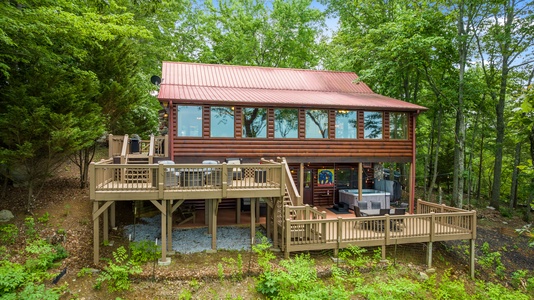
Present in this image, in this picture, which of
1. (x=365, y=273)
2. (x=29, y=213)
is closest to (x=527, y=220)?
(x=365, y=273)

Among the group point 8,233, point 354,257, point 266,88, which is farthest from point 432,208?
point 8,233

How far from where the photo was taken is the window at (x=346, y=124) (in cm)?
1238

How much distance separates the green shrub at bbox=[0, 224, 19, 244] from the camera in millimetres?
7592

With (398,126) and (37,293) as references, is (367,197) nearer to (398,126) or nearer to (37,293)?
(398,126)

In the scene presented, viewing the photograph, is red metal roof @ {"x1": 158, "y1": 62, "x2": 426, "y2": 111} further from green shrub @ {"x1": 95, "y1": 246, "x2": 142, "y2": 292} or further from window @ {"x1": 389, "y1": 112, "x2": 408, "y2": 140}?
green shrub @ {"x1": 95, "y1": 246, "x2": 142, "y2": 292}

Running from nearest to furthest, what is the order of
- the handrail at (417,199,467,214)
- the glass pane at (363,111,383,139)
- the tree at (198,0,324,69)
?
1. the handrail at (417,199,467,214)
2. the glass pane at (363,111,383,139)
3. the tree at (198,0,324,69)

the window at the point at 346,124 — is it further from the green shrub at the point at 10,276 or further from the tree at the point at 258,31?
the tree at the point at 258,31

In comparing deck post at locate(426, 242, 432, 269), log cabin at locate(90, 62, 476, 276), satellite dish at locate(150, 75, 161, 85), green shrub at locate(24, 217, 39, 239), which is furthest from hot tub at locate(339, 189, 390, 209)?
green shrub at locate(24, 217, 39, 239)

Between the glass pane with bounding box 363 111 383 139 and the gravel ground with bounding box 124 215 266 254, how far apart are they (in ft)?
20.7

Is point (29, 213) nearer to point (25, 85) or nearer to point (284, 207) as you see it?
point (25, 85)

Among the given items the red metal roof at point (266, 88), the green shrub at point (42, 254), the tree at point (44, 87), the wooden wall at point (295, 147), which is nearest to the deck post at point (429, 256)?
the wooden wall at point (295, 147)

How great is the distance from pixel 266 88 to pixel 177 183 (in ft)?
25.0

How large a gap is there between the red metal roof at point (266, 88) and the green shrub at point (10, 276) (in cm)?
610

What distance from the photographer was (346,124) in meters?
12.5
